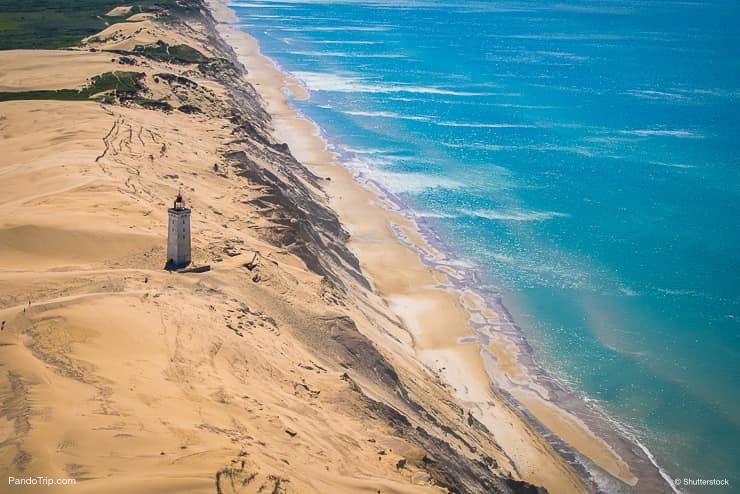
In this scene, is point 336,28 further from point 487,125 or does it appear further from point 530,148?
point 530,148

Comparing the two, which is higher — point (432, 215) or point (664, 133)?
point (664, 133)

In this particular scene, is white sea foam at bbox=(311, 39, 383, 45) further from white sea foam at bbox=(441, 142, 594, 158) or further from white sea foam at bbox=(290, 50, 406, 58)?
white sea foam at bbox=(441, 142, 594, 158)

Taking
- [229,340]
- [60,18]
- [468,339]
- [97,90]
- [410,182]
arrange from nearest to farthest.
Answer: [229,340] < [468,339] < [97,90] < [410,182] < [60,18]

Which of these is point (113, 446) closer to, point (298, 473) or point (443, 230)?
point (298, 473)

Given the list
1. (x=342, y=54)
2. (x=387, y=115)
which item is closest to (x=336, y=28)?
(x=342, y=54)

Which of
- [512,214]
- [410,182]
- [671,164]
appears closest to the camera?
[512,214]
